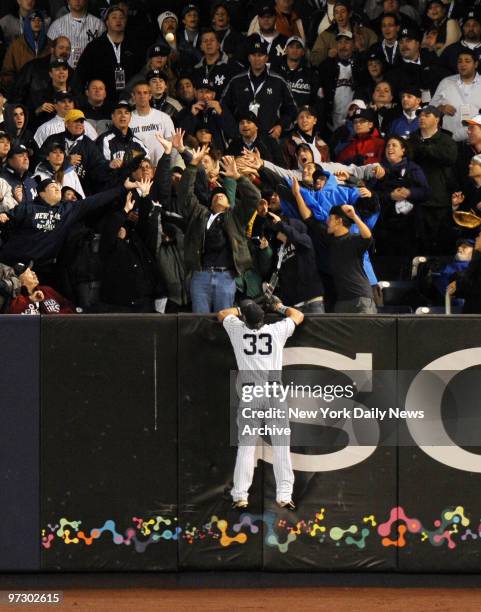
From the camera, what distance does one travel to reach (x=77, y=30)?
20.3 m

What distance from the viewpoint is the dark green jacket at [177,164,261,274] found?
15648mm

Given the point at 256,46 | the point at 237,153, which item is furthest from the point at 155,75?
the point at 237,153

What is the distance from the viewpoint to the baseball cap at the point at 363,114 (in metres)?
18.4

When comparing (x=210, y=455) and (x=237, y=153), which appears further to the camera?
(x=237, y=153)

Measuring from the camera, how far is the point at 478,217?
16.8m

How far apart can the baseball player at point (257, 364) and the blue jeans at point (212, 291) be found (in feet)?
5.98

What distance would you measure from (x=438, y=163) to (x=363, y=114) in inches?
50.3

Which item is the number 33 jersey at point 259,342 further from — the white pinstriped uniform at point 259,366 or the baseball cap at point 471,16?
the baseball cap at point 471,16

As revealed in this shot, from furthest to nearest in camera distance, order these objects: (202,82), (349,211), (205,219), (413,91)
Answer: (202,82), (413,91), (205,219), (349,211)

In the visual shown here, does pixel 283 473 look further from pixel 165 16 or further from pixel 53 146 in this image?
pixel 165 16

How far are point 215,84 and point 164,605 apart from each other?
854 centimetres

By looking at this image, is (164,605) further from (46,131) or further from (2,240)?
(46,131)

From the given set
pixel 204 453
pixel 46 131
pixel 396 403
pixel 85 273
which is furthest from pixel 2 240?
pixel 396 403

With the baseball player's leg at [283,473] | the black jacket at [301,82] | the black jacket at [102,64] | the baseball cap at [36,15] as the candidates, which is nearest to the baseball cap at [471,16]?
the black jacket at [301,82]
